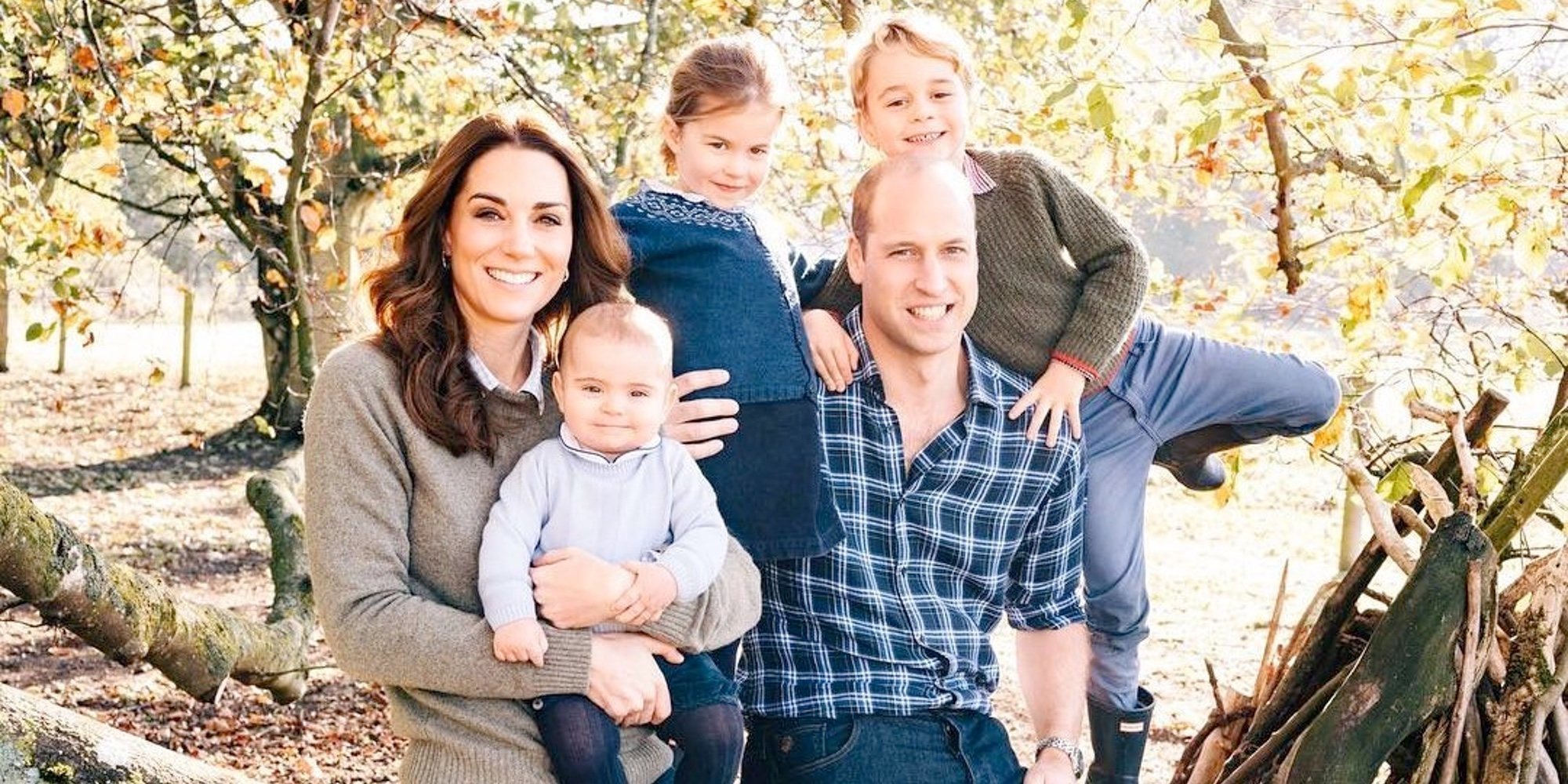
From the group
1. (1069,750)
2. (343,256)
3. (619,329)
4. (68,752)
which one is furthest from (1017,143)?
(343,256)

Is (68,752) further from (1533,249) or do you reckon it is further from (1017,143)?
(1017,143)

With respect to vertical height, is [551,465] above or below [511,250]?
below

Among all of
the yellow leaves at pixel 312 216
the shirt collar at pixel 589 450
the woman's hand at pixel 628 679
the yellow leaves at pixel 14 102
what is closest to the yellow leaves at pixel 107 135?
the yellow leaves at pixel 14 102

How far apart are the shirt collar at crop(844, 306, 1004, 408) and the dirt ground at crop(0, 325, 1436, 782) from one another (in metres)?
2.51

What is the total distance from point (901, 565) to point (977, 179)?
1099 millimetres

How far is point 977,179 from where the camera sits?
3.52 m

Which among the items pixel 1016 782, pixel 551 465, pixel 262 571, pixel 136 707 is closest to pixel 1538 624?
pixel 1016 782

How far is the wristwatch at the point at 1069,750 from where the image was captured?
9.80 ft

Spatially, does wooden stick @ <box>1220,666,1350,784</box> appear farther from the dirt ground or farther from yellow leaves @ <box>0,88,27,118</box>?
yellow leaves @ <box>0,88,27,118</box>

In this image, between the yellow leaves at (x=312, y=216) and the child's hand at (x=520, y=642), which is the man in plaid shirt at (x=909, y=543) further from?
the yellow leaves at (x=312, y=216)

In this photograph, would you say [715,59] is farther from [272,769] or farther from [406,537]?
[272,769]

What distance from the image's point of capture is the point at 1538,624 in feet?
8.21

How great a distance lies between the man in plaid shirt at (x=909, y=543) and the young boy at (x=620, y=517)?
Result: 29cm

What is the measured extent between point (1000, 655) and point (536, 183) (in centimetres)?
693
